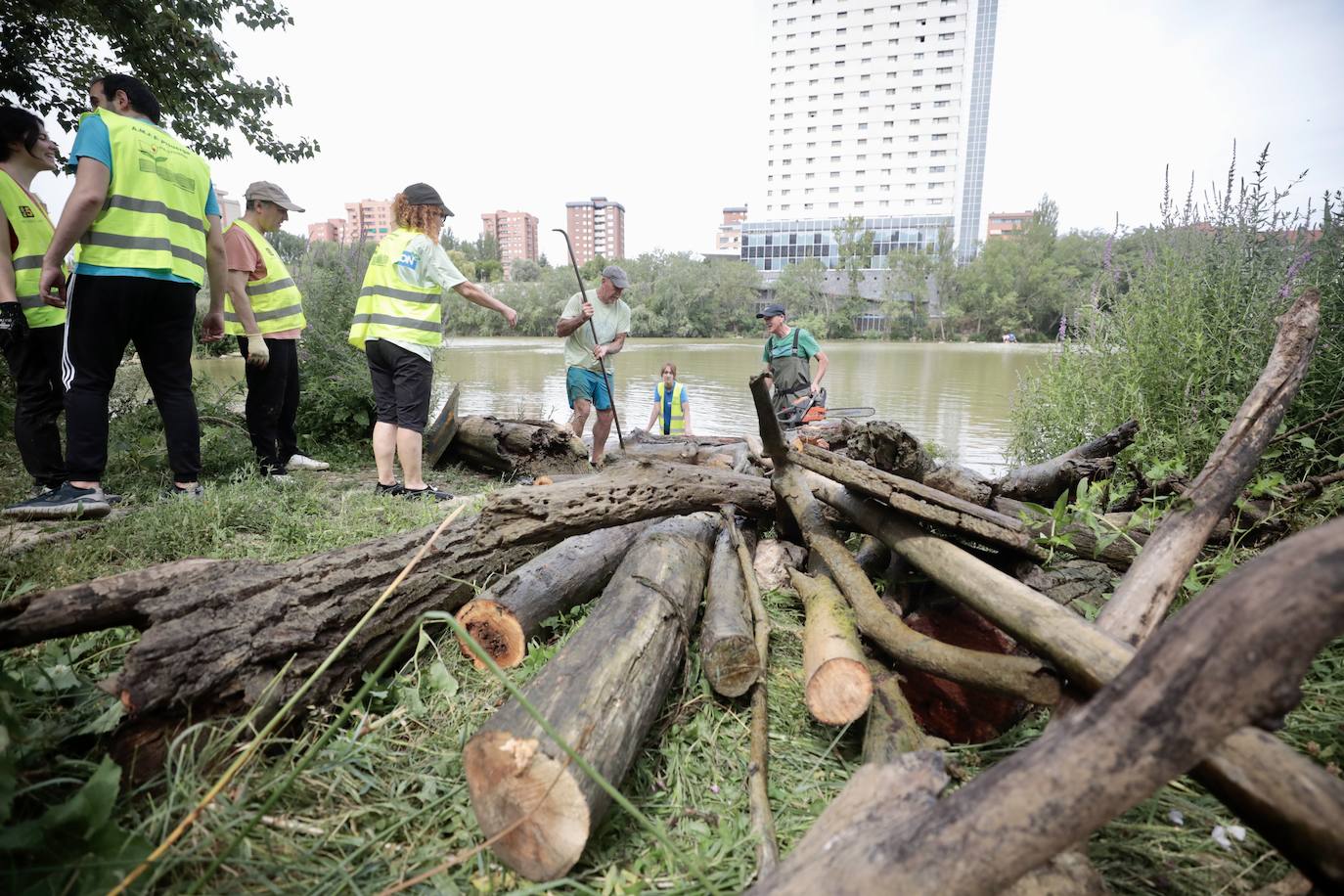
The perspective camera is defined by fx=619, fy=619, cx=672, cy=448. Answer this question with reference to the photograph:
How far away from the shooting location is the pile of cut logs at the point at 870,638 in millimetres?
999

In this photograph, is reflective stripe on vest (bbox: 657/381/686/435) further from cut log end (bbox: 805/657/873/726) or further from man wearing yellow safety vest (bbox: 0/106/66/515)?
cut log end (bbox: 805/657/873/726)

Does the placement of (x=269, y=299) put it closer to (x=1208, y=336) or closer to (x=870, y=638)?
(x=870, y=638)

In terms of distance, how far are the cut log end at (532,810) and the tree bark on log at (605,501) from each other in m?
1.10

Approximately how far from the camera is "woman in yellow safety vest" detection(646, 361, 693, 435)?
25.4 feet

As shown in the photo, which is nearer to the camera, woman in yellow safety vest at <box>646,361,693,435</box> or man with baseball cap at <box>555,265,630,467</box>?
man with baseball cap at <box>555,265,630,467</box>

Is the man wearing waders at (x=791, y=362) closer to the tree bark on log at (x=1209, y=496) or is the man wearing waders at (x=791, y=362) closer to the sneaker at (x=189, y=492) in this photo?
the tree bark on log at (x=1209, y=496)

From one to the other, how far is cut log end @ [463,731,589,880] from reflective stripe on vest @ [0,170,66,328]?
4192 millimetres

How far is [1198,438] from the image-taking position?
140 inches

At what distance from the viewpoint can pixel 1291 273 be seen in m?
3.58

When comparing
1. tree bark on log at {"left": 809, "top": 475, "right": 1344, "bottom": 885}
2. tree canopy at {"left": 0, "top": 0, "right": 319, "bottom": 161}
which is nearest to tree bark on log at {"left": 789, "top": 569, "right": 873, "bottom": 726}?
tree bark on log at {"left": 809, "top": 475, "right": 1344, "bottom": 885}

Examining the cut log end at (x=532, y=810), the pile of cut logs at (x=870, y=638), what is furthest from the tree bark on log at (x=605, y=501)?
the cut log end at (x=532, y=810)

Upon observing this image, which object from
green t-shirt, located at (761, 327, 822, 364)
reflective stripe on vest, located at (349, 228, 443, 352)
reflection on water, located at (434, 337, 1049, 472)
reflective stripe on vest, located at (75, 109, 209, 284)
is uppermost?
reflective stripe on vest, located at (75, 109, 209, 284)

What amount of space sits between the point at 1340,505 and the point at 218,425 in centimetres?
747

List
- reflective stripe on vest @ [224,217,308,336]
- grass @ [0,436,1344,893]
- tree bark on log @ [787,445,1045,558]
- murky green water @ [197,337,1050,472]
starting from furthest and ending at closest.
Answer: murky green water @ [197,337,1050,472] < reflective stripe on vest @ [224,217,308,336] < tree bark on log @ [787,445,1045,558] < grass @ [0,436,1344,893]
